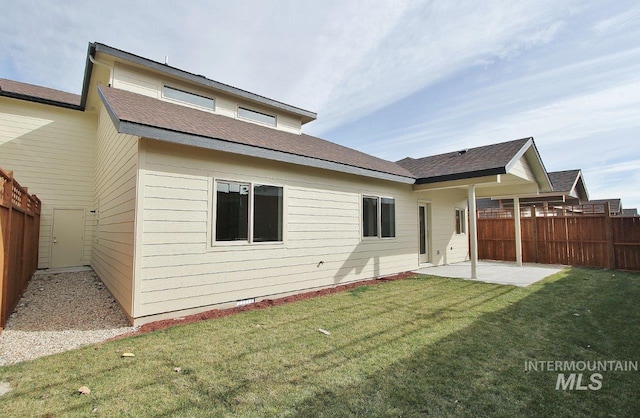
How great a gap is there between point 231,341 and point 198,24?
28.9 ft

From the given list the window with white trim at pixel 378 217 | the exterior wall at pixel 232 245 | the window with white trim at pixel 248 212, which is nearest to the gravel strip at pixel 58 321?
the exterior wall at pixel 232 245

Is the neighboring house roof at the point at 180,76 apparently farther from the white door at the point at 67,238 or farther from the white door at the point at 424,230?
the white door at the point at 424,230

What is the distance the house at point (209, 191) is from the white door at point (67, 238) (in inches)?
1.7

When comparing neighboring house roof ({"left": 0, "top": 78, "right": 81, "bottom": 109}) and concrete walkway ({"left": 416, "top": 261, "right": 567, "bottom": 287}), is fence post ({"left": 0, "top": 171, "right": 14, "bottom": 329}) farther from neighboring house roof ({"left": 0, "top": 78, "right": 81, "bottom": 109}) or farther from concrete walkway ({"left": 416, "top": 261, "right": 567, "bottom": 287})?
concrete walkway ({"left": 416, "top": 261, "right": 567, "bottom": 287})

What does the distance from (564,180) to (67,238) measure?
70.1 ft

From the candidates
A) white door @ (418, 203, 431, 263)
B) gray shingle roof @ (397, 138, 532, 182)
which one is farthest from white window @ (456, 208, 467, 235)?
gray shingle roof @ (397, 138, 532, 182)

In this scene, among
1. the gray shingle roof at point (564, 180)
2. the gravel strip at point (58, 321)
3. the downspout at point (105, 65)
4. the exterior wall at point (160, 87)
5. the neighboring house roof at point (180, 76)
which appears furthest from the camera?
the gray shingle roof at point (564, 180)

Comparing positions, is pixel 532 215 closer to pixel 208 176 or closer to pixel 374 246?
pixel 374 246

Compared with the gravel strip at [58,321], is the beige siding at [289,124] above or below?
above

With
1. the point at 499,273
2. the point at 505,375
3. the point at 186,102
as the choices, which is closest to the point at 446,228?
the point at 499,273

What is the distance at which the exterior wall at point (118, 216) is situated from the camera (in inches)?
186

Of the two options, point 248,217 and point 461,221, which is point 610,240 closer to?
point 461,221

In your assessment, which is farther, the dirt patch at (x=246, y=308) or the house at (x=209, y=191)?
the house at (x=209, y=191)

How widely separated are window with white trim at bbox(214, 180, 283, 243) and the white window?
883 centimetres
